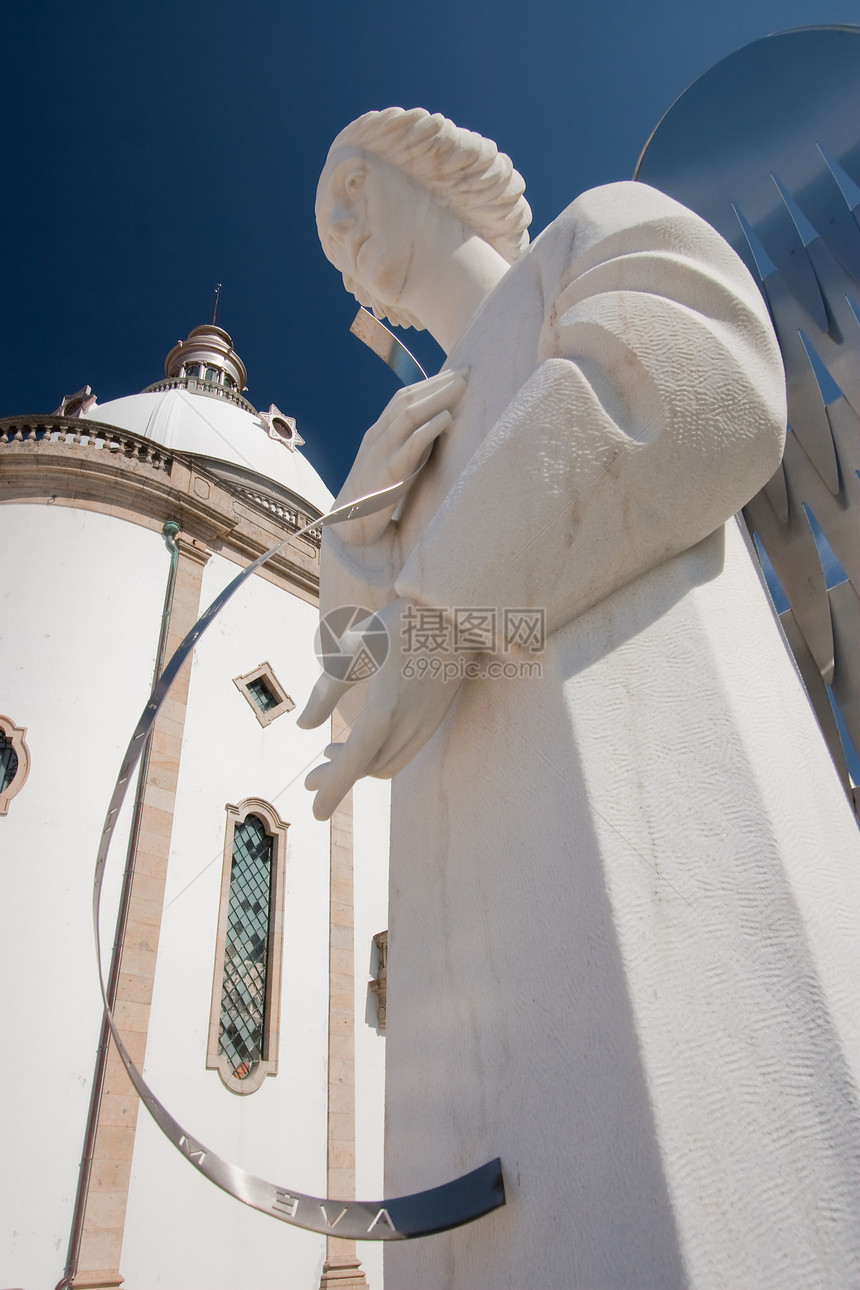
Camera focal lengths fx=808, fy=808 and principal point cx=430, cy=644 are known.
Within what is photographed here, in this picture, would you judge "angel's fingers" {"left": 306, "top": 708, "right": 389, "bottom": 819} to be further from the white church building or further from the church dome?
the church dome

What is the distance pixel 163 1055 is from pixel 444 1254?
808cm

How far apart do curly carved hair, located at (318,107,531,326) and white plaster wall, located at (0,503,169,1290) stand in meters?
7.84

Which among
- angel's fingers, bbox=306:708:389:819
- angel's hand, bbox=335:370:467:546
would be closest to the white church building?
angel's fingers, bbox=306:708:389:819

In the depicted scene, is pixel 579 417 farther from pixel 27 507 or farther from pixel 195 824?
pixel 27 507

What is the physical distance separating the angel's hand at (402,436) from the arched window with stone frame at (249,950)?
819 centimetres

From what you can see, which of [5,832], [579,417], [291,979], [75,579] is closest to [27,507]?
[75,579]

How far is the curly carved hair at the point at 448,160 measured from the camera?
7.84 ft

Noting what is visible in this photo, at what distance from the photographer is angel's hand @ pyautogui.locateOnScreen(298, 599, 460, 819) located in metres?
1.53

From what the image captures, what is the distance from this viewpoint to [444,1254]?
1177 millimetres

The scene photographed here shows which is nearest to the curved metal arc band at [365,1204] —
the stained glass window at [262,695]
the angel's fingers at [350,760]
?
the angel's fingers at [350,760]

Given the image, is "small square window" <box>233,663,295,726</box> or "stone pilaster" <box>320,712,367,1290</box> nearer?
"stone pilaster" <box>320,712,367,1290</box>

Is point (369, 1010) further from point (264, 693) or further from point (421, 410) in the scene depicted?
point (421, 410)
